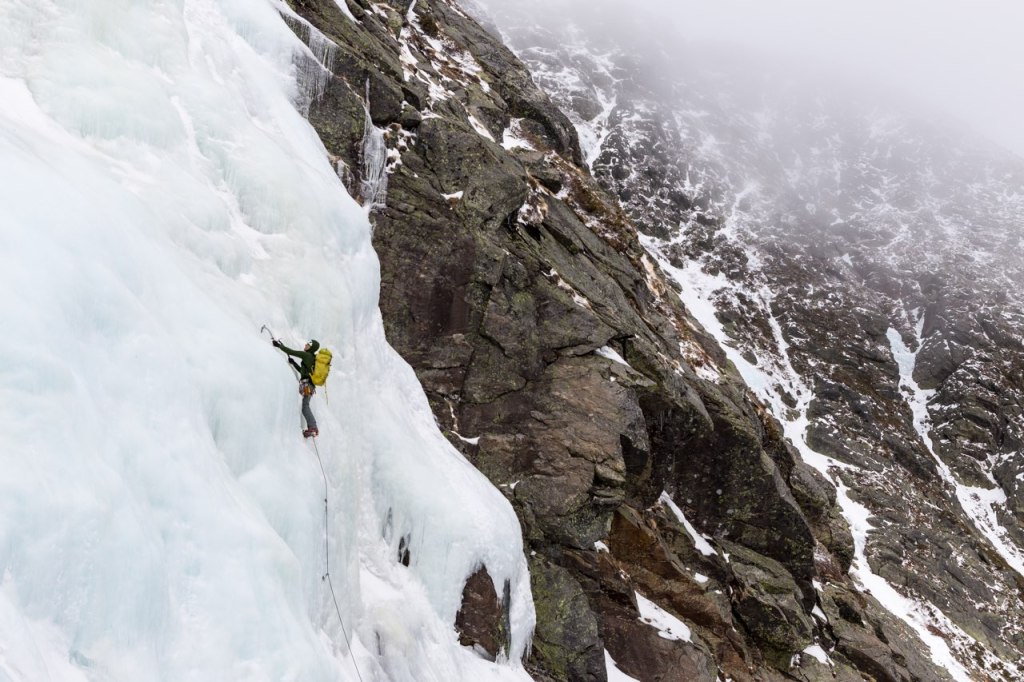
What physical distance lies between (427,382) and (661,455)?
7.81 m

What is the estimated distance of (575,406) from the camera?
15594 mm

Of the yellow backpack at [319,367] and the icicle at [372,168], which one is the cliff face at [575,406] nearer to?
the icicle at [372,168]

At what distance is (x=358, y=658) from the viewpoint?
23.5 ft

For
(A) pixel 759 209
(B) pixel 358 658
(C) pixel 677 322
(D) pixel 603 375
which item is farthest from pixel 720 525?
(A) pixel 759 209

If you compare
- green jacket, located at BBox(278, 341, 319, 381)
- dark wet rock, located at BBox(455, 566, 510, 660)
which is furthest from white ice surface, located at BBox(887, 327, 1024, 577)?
green jacket, located at BBox(278, 341, 319, 381)

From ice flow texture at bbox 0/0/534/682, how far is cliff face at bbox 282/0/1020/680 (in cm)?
222

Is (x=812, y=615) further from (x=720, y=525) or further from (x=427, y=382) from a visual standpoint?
(x=427, y=382)

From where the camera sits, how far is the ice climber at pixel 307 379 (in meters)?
7.39

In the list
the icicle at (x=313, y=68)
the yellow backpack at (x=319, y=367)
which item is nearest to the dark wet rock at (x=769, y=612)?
the yellow backpack at (x=319, y=367)

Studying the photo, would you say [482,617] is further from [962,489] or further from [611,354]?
[962,489]

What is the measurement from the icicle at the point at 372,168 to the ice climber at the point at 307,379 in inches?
298

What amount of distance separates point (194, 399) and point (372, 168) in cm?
1035

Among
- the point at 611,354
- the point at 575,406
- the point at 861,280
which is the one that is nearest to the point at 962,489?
the point at 861,280

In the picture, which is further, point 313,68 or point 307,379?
point 313,68
